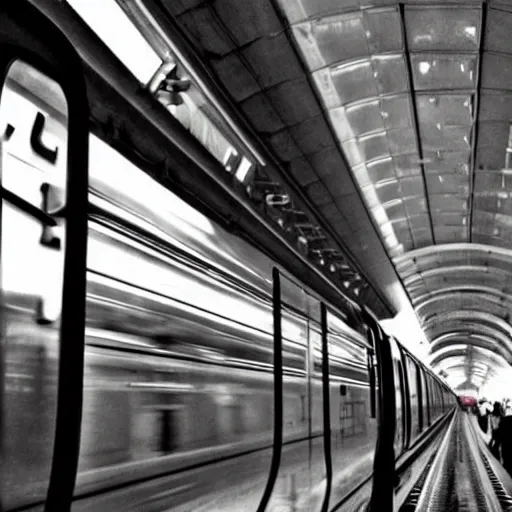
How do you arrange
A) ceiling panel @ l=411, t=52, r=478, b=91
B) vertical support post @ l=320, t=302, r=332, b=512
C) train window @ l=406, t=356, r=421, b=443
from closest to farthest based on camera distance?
vertical support post @ l=320, t=302, r=332, b=512 < ceiling panel @ l=411, t=52, r=478, b=91 < train window @ l=406, t=356, r=421, b=443

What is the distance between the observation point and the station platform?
13.5 m

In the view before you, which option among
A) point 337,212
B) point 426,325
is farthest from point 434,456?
point 426,325

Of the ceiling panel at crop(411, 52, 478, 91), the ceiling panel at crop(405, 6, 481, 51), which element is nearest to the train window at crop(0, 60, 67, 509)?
the ceiling panel at crop(405, 6, 481, 51)

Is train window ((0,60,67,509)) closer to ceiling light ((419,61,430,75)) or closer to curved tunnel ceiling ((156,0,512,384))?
curved tunnel ceiling ((156,0,512,384))

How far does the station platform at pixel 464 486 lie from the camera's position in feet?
44.4

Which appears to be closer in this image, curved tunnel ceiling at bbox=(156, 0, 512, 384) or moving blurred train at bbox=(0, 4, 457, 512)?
moving blurred train at bbox=(0, 4, 457, 512)

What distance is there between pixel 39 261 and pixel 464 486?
608 inches

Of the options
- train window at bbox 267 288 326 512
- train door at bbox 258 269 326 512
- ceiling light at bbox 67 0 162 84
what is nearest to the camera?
train door at bbox 258 269 326 512

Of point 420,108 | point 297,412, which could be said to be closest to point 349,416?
point 297,412

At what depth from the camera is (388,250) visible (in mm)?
22750

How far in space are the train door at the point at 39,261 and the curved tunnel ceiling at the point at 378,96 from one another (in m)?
5.94

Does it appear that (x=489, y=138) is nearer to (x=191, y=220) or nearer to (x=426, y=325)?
(x=191, y=220)

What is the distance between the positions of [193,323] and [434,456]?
2024 cm

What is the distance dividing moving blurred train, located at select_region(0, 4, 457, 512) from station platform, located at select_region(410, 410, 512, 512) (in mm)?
7042
